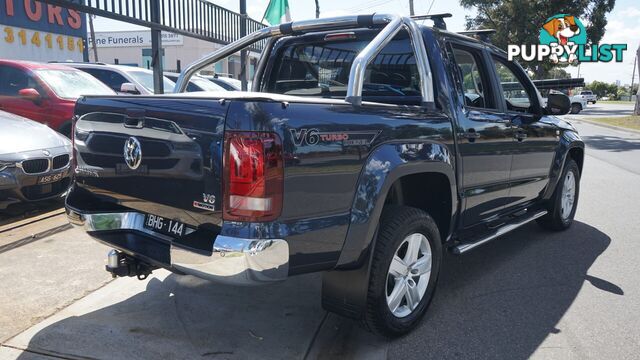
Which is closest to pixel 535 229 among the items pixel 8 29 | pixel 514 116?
pixel 514 116

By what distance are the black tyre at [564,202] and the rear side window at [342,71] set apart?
8.76ft

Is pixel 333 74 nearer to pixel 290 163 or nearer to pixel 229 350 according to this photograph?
pixel 290 163

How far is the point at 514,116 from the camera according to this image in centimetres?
450

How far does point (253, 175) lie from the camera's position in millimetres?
2396

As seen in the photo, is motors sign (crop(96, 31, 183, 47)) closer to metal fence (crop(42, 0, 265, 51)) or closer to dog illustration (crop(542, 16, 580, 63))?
dog illustration (crop(542, 16, 580, 63))

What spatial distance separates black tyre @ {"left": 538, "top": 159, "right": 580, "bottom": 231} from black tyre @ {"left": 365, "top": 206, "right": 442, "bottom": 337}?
2.67 metres

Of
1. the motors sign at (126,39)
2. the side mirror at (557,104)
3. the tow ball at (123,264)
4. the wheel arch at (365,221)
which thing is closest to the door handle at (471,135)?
the wheel arch at (365,221)

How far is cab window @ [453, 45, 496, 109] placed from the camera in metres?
4.01

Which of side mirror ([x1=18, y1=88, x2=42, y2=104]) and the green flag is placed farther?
the green flag

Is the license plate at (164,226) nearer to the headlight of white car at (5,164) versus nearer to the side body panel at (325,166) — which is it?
the side body panel at (325,166)

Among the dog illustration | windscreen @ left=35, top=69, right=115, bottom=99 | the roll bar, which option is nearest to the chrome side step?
the roll bar

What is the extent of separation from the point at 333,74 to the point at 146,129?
179 cm

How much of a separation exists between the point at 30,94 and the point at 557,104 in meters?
6.77

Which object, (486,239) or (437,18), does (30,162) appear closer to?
(437,18)
